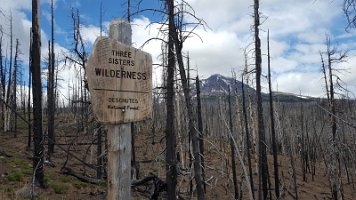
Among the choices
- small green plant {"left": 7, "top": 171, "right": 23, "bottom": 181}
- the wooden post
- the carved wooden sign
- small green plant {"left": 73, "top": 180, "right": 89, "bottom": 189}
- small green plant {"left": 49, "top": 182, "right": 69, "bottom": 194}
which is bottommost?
small green plant {"left": 73, "top": 180, "right": 89, "bottom": 189}

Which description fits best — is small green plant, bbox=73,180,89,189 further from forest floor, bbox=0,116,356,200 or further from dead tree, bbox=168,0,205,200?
dead tree, bbox=168,0,205,200

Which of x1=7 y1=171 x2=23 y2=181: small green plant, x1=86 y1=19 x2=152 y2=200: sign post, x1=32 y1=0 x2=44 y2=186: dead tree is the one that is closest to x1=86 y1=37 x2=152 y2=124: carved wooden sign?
x1=86 y1=19 x2=152 y2=200: sign post

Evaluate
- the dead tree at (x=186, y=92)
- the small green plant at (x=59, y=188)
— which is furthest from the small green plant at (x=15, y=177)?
the dead tree at (x=186, y=92)

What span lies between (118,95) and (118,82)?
0.10 metres

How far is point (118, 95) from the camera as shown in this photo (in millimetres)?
2914

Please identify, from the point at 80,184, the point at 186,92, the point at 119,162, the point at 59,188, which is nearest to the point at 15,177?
the point at 59,188

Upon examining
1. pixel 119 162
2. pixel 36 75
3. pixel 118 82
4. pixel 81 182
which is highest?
pixel 36 75

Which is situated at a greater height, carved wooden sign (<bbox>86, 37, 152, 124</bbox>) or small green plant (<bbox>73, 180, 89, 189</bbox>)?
carved wooden sign (<bbox>86, 37, 152, 124</bbox>)

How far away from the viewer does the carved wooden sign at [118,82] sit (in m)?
2.86

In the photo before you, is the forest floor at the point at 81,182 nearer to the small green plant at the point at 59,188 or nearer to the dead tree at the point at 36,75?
the small green plant at the point at 59,188

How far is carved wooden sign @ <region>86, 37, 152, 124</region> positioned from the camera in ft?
9.38

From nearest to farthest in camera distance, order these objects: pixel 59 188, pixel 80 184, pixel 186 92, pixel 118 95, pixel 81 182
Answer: pixel 118 95, pixel 186 92, pixel 59 188, pixel 80 184, pixel 81 182

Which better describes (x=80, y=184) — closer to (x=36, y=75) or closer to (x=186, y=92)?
(x=36, y=75)

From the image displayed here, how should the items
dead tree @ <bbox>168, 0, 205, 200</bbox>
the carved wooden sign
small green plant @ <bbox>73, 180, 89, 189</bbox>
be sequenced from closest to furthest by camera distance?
the carved wooden sign → dead tree @ <bbox>168, 0, 205, 200</bbox> → small green plant @ <bbox>73, 180, 89, 189</bbox>
